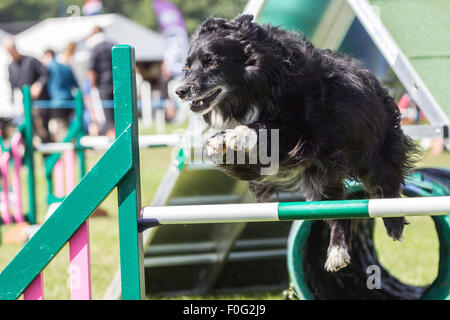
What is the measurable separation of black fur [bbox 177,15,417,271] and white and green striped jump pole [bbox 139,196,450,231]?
0.63 meters

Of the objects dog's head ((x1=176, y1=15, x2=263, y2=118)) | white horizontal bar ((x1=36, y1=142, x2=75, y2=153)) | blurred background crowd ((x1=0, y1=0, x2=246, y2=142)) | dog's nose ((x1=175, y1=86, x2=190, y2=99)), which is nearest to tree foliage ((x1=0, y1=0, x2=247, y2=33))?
blurred background crowd ((x1=0, y1=0, x2=246, y2=142))

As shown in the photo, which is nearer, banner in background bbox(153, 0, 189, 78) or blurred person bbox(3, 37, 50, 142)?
blurred person bbox(3, 37, 50, 142)

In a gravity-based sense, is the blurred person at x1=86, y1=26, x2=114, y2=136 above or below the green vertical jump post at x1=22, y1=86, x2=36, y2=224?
below

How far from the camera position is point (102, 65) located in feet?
34.6

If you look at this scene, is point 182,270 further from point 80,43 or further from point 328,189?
point 80,43

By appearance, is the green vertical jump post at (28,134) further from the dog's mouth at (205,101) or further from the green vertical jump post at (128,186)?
the green vertical jump post at (128,186)

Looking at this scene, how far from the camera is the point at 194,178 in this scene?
4445 mm

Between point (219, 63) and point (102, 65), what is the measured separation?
25.6ft

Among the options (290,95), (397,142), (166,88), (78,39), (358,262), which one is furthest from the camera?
(78,39)

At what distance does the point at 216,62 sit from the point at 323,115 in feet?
1.70

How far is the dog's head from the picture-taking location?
2998mm

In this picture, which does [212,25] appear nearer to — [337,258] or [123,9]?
[337,258]

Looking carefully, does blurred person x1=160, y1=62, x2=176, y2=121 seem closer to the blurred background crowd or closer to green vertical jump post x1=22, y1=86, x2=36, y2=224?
the blurred background crowd

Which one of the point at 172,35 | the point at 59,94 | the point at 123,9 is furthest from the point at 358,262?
the point at 123,9
